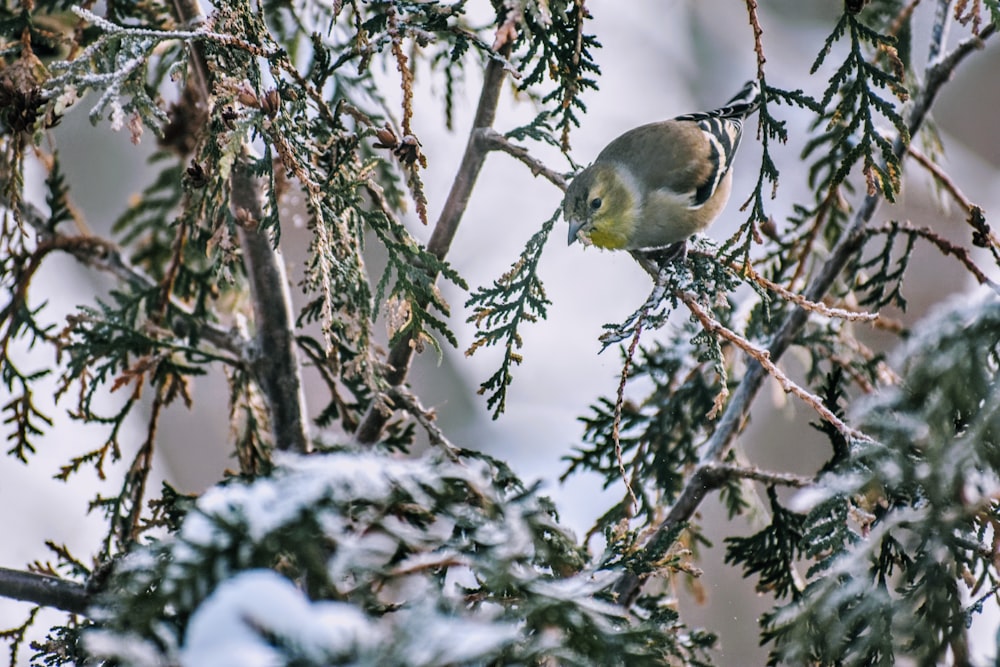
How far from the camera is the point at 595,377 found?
541 centimetres

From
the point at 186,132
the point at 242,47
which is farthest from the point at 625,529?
the point at 186,132

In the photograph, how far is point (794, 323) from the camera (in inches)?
83.9

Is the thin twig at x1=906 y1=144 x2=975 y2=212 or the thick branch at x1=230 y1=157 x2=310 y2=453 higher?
the thin twig at x1=906 y1=144 x2=975 y2=212

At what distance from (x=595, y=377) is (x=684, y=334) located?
2840mm

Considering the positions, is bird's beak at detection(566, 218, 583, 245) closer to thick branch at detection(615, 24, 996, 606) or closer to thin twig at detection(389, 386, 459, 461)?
thick branch at detection(615, 24, 996, 606)

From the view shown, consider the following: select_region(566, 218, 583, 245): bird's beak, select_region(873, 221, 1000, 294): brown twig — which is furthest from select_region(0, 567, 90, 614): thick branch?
select_region(873, 221, 1000, 294): brown twig

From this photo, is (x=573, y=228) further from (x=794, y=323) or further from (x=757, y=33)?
(x=757, y=33)

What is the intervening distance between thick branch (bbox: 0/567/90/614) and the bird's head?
1.48 metres

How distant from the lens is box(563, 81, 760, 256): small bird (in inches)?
94.0

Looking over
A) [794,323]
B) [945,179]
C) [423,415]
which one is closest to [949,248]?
[945,179]

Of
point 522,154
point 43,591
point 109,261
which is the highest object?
point 109,261

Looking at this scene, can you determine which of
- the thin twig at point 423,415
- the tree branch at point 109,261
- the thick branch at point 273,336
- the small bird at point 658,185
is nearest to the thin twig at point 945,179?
the small bird at point 658,185

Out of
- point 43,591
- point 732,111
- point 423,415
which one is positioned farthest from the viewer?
point 732,111

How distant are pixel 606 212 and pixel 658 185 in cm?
18
